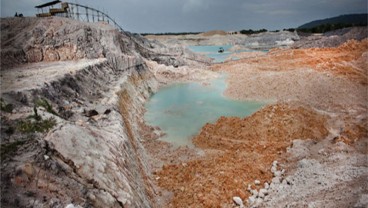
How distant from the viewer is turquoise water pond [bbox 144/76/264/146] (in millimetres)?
16922

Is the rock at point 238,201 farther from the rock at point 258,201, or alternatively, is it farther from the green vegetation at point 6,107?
the green vegetation at point 6,107

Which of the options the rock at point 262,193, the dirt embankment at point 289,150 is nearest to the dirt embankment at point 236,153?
the dirt embankment at point 289,150

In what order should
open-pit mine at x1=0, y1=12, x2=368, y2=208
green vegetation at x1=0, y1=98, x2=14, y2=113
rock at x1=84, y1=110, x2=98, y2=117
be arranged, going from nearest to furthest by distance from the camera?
open-pit mine at x1=0, y1=12, x2=368, y2=208
green vegetation at x1=0, y1=98, x2=14, y2=113
rock at x1=84, y1=110, x2=98, y2=117

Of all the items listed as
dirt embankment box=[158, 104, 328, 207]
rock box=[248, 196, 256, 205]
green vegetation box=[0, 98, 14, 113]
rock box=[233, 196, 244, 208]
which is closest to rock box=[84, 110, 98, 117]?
green vegetation box=[0, 98, 14, 113]

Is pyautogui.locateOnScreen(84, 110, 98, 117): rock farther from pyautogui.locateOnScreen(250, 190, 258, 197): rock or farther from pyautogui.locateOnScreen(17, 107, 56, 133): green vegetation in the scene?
pyautogui.locateOnScreen(250, 190, 258, 197): rock

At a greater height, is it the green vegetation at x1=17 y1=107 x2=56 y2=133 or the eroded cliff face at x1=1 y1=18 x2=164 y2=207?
the green vegetation at x1=17 y1=107 x2=56 y2=133

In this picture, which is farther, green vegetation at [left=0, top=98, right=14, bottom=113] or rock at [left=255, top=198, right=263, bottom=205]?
rock at [left=255, top=198, right=263, bottom=205]

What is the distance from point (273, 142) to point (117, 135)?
8310 mm

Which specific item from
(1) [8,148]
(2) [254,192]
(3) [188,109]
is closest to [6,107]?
(1) [8,148]

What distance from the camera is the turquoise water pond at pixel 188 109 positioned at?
55.5ft

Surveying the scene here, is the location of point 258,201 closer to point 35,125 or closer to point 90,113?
point 90,113

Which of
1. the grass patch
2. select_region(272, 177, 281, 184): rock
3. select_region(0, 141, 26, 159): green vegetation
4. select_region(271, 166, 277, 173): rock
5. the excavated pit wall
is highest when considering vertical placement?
the grass patch

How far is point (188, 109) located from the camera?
2100cm

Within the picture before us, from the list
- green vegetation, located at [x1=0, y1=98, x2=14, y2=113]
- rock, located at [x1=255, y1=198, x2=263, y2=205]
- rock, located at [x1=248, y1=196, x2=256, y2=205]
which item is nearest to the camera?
green vegetation, located at [x1=0, y1=98, x2=14, y2=113]
